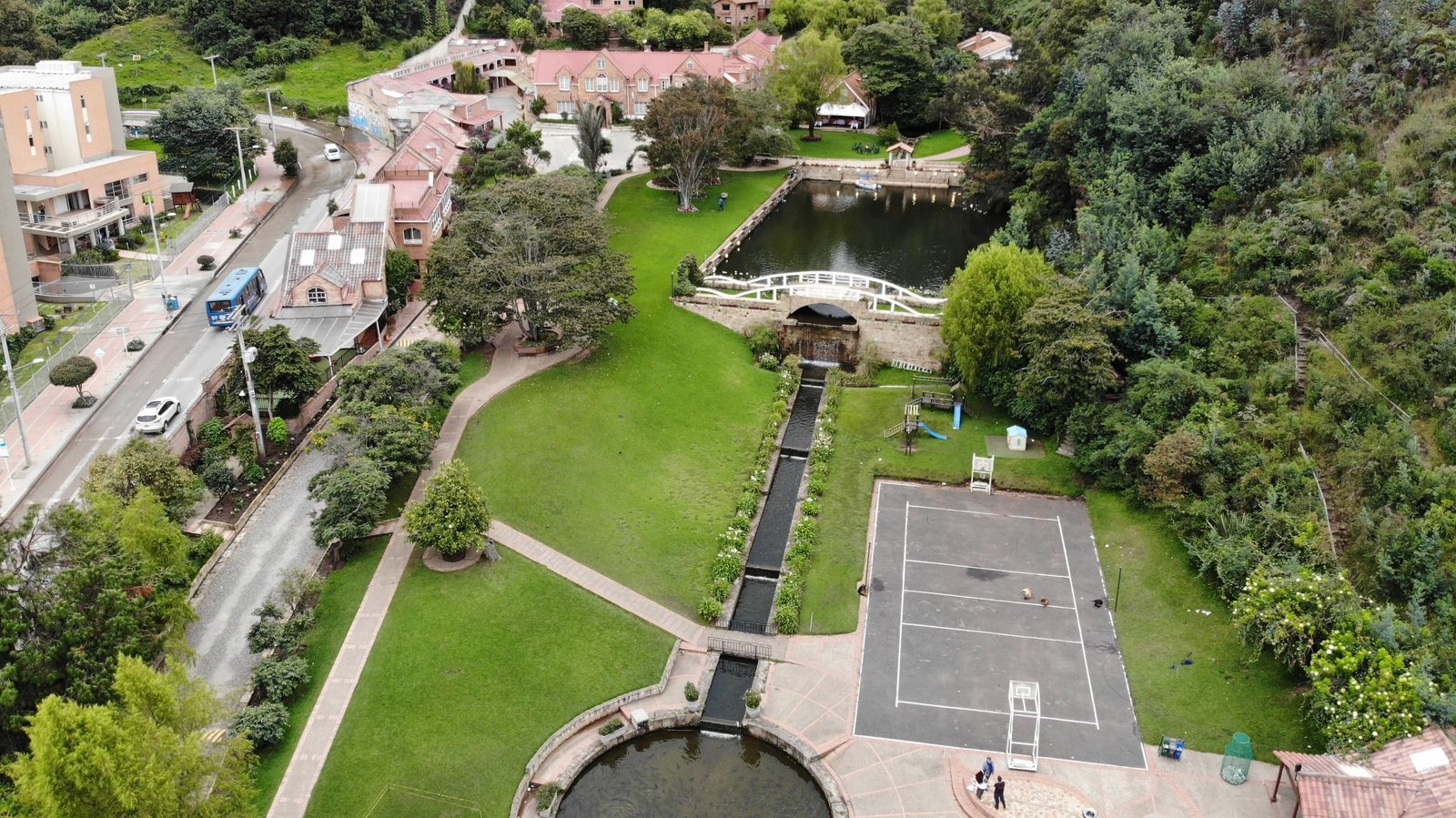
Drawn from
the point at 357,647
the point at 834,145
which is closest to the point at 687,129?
the point at 834,145

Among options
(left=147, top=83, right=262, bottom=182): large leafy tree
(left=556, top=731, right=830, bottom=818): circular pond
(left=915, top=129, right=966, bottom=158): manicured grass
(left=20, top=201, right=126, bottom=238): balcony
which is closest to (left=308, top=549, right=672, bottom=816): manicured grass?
(left=556, top=731, right=830, bottom=818): circular pond

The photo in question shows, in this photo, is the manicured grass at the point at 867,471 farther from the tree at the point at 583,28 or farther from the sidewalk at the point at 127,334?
the tree at the point at 583,28

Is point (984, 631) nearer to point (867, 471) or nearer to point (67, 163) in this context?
point (867, 471)

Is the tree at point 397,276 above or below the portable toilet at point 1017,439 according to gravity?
above

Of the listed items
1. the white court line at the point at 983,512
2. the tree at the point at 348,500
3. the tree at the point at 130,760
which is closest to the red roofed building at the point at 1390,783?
the white court line at the point at 983,512

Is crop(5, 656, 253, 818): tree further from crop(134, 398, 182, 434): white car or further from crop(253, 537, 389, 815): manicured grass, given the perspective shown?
crop(134, 398, 182, 434): white car

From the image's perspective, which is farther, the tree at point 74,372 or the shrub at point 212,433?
the tree at point 74,372

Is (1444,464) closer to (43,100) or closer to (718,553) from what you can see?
(718,553)
